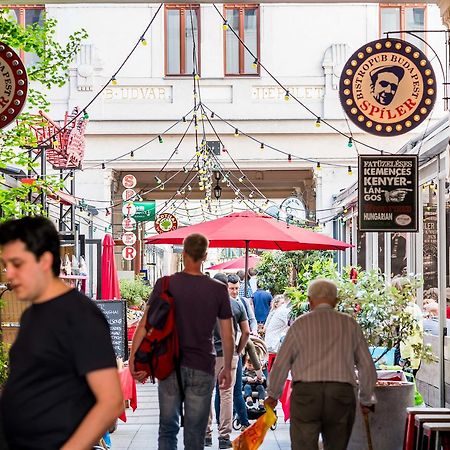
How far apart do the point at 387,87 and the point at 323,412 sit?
12.6 feet

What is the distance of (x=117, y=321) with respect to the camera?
12570mm

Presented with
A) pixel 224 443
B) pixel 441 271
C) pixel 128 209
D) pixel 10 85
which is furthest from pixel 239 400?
pixel 128 209

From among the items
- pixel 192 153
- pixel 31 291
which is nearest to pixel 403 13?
pixel 192 153

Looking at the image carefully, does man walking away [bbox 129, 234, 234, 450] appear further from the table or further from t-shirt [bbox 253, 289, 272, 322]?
t-shirt [bbox 253, 289, 272, 322]

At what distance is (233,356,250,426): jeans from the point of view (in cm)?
1073

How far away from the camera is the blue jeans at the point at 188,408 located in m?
7.12

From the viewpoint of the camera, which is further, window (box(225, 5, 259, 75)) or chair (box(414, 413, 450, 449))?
window (box(225, 5, 259, 75))

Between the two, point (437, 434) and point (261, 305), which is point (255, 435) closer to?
point (437, 434)

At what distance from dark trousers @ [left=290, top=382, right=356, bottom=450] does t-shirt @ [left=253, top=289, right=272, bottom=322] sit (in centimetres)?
1261

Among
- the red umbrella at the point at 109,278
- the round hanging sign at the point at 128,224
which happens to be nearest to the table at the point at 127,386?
the red umbrella at the point at 109,278

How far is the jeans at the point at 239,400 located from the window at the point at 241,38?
15.9 m

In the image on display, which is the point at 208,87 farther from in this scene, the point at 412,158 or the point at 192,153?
the point at 412,158

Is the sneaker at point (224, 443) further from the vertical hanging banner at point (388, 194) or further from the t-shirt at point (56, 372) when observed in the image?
the t-shirt at point (56, 372)

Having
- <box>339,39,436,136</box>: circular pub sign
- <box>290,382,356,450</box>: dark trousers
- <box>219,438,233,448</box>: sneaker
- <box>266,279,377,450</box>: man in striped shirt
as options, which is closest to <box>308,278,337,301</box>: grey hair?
<box>266,279,377,450</box>: man in striped shirt
